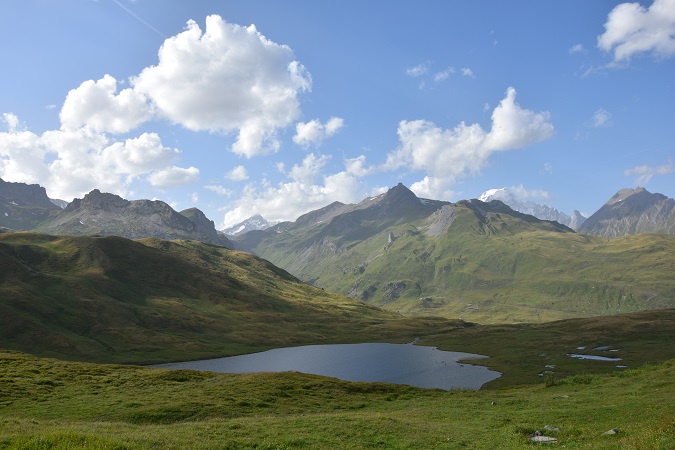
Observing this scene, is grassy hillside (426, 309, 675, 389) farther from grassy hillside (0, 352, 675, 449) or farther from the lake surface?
grassy hillside (0, 352, 675, 449)

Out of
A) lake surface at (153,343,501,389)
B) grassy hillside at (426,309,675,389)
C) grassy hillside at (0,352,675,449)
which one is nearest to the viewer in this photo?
grassy hillside at (0,352,675,449)

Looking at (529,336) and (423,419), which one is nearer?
(423,419)

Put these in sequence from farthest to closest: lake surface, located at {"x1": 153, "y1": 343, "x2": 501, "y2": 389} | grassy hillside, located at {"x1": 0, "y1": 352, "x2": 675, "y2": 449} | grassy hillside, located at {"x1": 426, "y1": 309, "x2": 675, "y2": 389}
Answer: lake surface, located at {"x1": 153, "y1": 343, "x2": 501, "y2": 389} < grassy hillside, located at {"x1": 426, "y1": 309, "x2": 675, "y2": 389} < grassy hillside, located at {"x1": 0, "y1": 352, "x2": 675, "y2": 449}

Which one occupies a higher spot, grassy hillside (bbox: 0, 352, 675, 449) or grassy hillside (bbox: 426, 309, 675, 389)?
grassy hillside (bbox: 0, 352, 675, 449)

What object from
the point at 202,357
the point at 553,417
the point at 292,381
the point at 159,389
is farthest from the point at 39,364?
the point at 202,357

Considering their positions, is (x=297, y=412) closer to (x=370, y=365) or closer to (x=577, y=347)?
(x=370, y=365)

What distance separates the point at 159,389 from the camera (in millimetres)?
54812

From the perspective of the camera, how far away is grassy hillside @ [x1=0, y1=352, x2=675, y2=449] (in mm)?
A: 26328

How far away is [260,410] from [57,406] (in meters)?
20.6

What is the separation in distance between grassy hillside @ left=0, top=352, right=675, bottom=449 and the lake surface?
48.4 meters

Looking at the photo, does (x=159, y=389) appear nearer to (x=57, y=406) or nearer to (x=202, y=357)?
(x=57, y=406)

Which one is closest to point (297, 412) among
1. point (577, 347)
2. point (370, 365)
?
point (370, 365)

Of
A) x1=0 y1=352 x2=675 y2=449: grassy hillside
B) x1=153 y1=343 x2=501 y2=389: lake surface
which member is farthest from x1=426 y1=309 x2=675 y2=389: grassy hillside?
x1=0 y1=352 x2=675 y2=449: grassy hillside

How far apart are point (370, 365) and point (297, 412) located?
9884cm
